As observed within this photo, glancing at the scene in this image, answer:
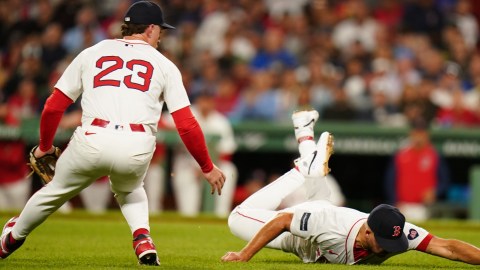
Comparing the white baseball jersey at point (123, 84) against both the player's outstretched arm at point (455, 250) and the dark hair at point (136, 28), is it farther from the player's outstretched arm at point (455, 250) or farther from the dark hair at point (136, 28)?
the player's outstretched arm at point (455, 250)

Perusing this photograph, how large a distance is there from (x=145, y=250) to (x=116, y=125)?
879 millimetres

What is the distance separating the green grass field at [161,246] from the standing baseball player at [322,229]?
15 cm

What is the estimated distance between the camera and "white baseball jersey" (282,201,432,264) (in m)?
6.78

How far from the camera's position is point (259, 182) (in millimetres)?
14984

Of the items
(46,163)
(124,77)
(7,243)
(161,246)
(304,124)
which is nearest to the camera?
(124,77)

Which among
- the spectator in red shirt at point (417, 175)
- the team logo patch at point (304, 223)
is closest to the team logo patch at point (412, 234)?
the team logo patch at point (304, 223)

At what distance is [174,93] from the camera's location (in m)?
6.63

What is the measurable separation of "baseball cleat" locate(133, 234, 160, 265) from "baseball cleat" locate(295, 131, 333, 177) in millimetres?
1563

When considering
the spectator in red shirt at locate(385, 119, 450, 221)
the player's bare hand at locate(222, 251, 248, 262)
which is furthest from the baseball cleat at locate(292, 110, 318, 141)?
the spectator in red shirt at locate(385, 119, 450, 221)

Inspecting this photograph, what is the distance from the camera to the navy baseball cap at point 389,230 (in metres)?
6.49

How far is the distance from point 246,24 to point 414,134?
15.4 ft

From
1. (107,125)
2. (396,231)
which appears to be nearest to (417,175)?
(396,231)

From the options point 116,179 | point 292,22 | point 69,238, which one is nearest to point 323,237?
point 116,179

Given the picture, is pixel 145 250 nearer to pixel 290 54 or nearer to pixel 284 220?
pixel 284 220
